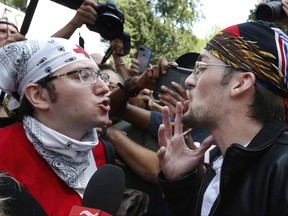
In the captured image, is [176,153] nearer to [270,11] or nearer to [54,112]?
[54,112]

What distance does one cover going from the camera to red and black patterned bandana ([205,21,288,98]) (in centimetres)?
160

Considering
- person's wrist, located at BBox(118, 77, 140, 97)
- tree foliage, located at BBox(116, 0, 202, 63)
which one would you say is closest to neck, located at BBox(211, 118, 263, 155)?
person's wrist, located at BBox(118, 77, 140, 97)

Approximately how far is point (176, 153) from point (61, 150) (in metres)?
0.55

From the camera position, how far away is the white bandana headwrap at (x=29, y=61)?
1899 mm

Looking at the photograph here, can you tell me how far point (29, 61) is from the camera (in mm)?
1933

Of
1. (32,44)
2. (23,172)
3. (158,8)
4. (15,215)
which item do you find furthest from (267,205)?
(158,8)

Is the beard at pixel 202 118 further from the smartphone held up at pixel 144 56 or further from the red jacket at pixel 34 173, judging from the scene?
the smartphone held up at pixel 144 56

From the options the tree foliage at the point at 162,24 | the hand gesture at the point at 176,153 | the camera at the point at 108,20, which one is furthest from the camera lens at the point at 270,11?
the tree foliage at the point at 162,24

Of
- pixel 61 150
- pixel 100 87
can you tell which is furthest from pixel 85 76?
pixel 61 150

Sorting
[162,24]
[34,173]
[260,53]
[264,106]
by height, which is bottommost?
[162,24]

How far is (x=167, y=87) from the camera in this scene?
227 centimetres

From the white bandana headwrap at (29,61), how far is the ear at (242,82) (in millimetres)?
807

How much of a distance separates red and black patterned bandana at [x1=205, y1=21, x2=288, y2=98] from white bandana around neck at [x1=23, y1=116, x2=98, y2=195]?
31.8 inches

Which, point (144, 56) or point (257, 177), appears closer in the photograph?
point (257, 177)
